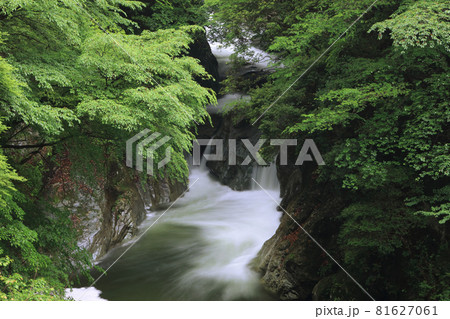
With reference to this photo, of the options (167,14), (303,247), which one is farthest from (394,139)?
(167,14)

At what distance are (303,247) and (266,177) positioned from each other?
8.83m

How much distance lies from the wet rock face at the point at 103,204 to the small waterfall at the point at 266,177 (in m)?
6.18

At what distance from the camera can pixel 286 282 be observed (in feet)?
24.7

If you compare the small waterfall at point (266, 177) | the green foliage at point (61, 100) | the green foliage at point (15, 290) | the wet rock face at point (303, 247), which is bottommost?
the small waterfall at point (266, 177)

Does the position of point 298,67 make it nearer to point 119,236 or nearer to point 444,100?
point 444,100

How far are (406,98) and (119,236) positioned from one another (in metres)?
8.92

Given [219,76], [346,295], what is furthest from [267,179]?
[346,295]

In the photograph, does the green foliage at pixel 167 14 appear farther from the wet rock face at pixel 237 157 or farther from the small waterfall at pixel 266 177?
the small waterfall at pixel 266 177

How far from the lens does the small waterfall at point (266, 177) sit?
52.0ft

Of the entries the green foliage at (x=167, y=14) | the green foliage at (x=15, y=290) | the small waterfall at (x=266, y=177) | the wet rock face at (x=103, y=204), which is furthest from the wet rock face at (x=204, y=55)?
the green foliage at (x=15, y=290)

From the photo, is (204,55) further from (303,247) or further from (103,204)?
(303,247)

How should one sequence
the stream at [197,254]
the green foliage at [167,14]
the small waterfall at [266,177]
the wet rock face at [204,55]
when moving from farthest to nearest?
the wet rock face at [204,55]
the small waterfall at [266,177]
the green foliage at [167,14]
the stream at [197,254]

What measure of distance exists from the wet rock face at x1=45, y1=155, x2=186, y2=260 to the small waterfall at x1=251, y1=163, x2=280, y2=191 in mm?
6184

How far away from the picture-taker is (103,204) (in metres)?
9.84
